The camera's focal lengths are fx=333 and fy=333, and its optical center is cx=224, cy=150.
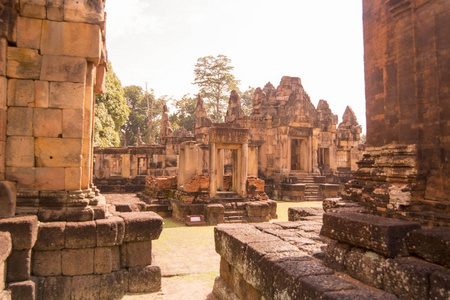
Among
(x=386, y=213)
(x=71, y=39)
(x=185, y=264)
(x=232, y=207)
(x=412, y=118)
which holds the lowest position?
(x=185, y=264)

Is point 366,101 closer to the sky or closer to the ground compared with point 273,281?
closer to the sky

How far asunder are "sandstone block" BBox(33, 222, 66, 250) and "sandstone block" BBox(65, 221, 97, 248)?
0.07 m

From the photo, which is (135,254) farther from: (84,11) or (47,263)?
(84,11)

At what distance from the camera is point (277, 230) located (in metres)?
4.93

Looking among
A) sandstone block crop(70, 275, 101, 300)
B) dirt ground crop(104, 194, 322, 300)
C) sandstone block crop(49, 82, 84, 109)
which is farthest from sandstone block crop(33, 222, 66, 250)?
sandstone block crop(49, 82, 84, 109)

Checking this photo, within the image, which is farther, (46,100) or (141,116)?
(141,116)

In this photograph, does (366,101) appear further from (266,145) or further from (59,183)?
(266,145)

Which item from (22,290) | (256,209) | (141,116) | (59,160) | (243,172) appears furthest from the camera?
(141,116)

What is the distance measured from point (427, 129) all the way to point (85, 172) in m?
5.06

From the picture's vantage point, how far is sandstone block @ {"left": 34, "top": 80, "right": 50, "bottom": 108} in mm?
4668

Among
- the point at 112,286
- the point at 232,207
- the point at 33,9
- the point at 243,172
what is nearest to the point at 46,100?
the point at 33,9

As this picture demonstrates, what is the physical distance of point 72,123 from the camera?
4.77m

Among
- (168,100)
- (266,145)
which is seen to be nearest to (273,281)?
(266,145)

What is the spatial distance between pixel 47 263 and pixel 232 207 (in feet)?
25.5
